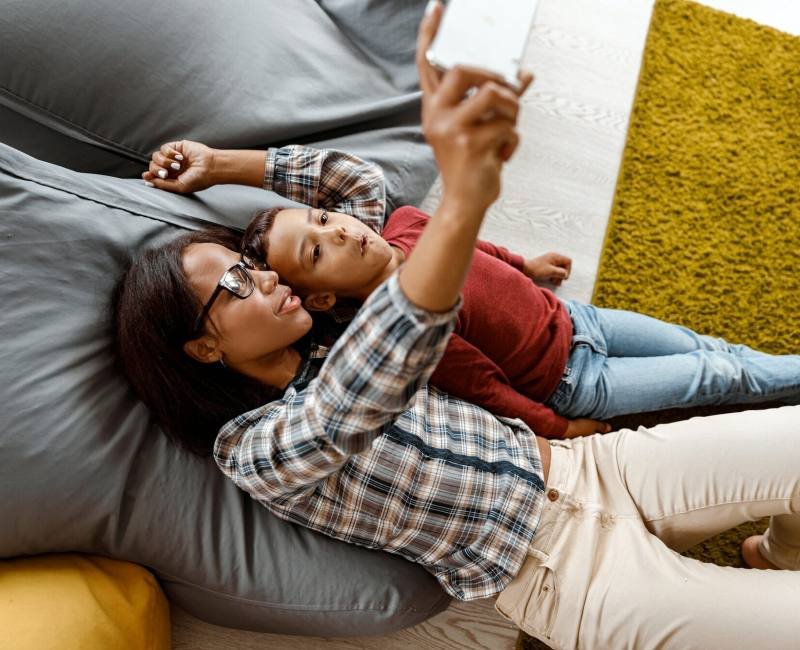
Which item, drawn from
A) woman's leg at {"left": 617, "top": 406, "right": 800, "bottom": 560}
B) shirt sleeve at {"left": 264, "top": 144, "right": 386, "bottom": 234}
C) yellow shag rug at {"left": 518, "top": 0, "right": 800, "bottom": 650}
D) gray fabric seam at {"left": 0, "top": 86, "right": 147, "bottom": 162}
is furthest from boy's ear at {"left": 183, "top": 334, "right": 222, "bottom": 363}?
yellow shag rug at {"left": 518, "top": 0, "right": 800, "bottom": 650}

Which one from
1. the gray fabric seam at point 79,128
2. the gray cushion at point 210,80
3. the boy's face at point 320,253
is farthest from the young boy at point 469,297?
the gray fabric seam at point 79,128

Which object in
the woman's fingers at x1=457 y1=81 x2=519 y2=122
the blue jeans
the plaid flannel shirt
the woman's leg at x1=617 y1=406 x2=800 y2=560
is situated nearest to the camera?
the woman's fingers at x1=457 y1=81 x2=519 y2=122

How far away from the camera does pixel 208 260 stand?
3.13 feet

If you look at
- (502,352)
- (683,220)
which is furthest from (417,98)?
(683,220)

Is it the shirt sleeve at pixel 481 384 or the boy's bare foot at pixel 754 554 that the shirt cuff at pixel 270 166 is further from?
the boy's bare foot at pixel 754 554

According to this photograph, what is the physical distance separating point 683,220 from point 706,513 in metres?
0.72

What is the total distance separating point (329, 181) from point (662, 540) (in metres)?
0.86

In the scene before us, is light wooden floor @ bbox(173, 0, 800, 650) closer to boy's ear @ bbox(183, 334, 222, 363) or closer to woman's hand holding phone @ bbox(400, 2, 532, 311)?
boy's ear @ bbox(183, 334, 222, 363)

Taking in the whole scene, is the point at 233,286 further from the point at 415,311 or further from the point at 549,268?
the point at 549,268

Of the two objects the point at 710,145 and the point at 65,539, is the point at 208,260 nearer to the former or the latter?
the point at 65,539

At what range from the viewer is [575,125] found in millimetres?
1593

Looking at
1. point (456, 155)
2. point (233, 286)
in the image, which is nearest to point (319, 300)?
point (233, 286)

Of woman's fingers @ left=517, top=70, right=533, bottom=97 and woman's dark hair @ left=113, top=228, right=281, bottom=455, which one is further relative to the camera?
woman's dark hair @ left=113, top=228, right=281, bottom=455

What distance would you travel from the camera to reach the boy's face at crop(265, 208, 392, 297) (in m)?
1.03
